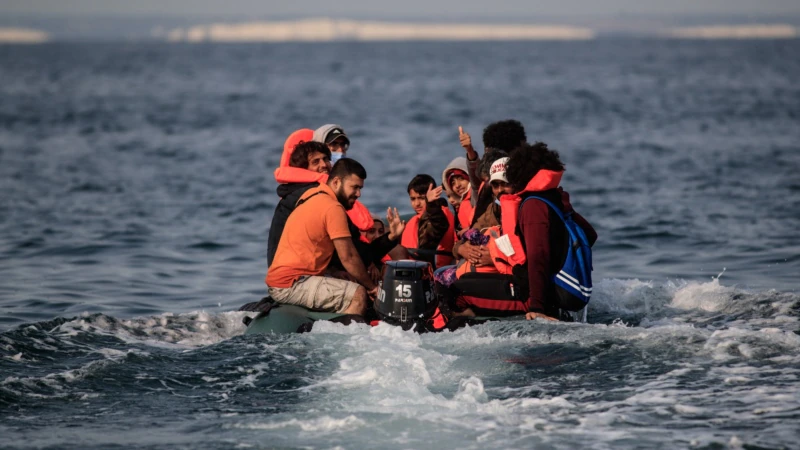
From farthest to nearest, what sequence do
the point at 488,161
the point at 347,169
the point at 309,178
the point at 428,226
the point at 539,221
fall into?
the point at 428,226
the point at 309,178
the point at 488,161
the point at 347,169
the point at 539,221

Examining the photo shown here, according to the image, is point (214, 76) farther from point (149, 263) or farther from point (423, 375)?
point (423, 375)

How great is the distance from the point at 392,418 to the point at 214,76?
80.9 meters

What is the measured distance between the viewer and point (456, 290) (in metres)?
9.25

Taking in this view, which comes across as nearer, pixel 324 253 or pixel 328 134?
pixel 324 253

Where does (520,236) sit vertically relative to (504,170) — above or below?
below

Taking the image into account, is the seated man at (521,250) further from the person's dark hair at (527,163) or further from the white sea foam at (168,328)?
the white sea foam at (168,328)

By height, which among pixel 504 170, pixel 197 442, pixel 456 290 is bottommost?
pixel 197 442

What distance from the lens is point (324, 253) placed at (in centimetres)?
937

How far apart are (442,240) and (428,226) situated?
252 mm

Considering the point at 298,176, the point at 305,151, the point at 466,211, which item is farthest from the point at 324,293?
the point at 466,211

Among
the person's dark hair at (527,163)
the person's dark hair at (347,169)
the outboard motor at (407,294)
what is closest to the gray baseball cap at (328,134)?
the person's dark hair at (347,169)

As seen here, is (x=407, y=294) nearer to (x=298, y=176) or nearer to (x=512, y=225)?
(x=512, y=225)

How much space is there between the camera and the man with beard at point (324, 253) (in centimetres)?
906

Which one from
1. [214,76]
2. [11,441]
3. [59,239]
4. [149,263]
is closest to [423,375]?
[11,441]
